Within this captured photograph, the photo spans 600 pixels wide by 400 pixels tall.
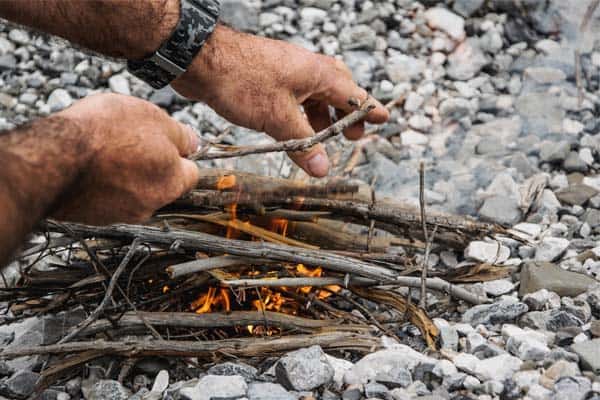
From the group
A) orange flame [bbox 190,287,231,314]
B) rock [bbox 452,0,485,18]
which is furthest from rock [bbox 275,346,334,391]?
rock [bbox 452,0,485,18]

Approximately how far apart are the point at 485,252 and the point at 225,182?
94cm

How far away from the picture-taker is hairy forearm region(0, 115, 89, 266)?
1.52 metres

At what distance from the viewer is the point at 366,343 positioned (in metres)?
2.23

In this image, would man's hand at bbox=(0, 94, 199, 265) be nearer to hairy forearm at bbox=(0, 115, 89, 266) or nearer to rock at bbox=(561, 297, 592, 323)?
hairy forearm at bbox=(0, 115, 89, 266)

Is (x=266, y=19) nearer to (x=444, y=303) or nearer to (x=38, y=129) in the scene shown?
(x=444, y=303)

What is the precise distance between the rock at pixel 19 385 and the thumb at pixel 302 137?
1.04m

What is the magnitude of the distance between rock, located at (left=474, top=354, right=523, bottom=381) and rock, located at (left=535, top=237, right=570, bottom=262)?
2.29 feet

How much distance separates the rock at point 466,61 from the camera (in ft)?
13.6

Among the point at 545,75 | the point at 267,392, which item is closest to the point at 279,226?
the point at 267,392

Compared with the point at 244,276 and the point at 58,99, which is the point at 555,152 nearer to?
the point at 244,276

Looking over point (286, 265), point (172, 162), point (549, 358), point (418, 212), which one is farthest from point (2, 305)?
point (549, 358)

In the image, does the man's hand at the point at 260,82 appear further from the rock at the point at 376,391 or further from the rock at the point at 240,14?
the rock at the point at 240,14

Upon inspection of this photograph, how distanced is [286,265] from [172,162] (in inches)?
28.1

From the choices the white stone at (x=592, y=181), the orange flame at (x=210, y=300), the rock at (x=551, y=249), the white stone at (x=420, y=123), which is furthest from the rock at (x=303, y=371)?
the white stone at (x=420, y=123)
